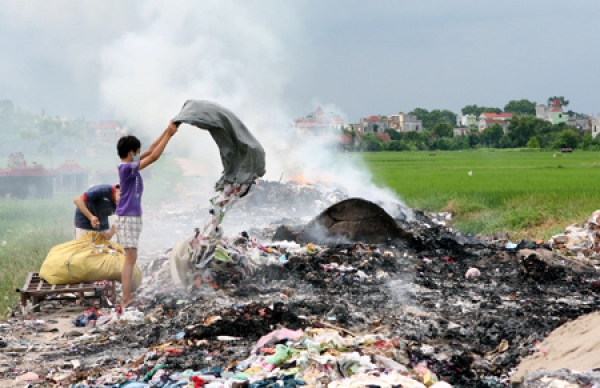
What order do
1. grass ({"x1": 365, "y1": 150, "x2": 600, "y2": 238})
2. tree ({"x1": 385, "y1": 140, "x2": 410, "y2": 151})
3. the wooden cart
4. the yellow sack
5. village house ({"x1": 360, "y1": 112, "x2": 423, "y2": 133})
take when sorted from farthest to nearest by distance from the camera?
village house ({"x1": 360, "y1": 112, "x2": 423, "y2": 133}) < tree ({"x1": 385, "y1": 140, "x2": 410, "y2": 151}) < grass ({"x1": 365, "y1": 150, "x2": 600, "y2": 238}) < the yellow sack < the wooden cart

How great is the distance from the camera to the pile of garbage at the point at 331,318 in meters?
4.90

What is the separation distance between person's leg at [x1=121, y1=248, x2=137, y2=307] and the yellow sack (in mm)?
419

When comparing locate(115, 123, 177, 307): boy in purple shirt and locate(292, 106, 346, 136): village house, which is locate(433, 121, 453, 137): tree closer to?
locate(292, 106, 346, 136): village house

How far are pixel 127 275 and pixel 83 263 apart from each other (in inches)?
23.9

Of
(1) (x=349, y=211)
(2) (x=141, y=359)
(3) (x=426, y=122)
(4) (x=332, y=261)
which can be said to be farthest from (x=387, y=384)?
(3) (x=426, y=122)

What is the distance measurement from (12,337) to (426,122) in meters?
108

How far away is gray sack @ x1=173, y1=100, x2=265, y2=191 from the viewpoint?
7797 millimetres

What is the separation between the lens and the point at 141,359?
18.1 feet

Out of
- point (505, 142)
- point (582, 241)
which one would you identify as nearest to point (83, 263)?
point (582, 241)

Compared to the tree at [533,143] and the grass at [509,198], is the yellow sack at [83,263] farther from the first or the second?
the tree at [533,143]

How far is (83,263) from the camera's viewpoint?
26.0ft

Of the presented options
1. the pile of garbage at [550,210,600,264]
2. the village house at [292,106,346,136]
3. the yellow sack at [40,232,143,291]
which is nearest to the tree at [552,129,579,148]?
the village house at [292,106,346,136]

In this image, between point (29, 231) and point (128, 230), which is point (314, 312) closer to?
point (128, 230)

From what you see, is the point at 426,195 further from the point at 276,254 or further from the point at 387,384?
the point at 387,384
